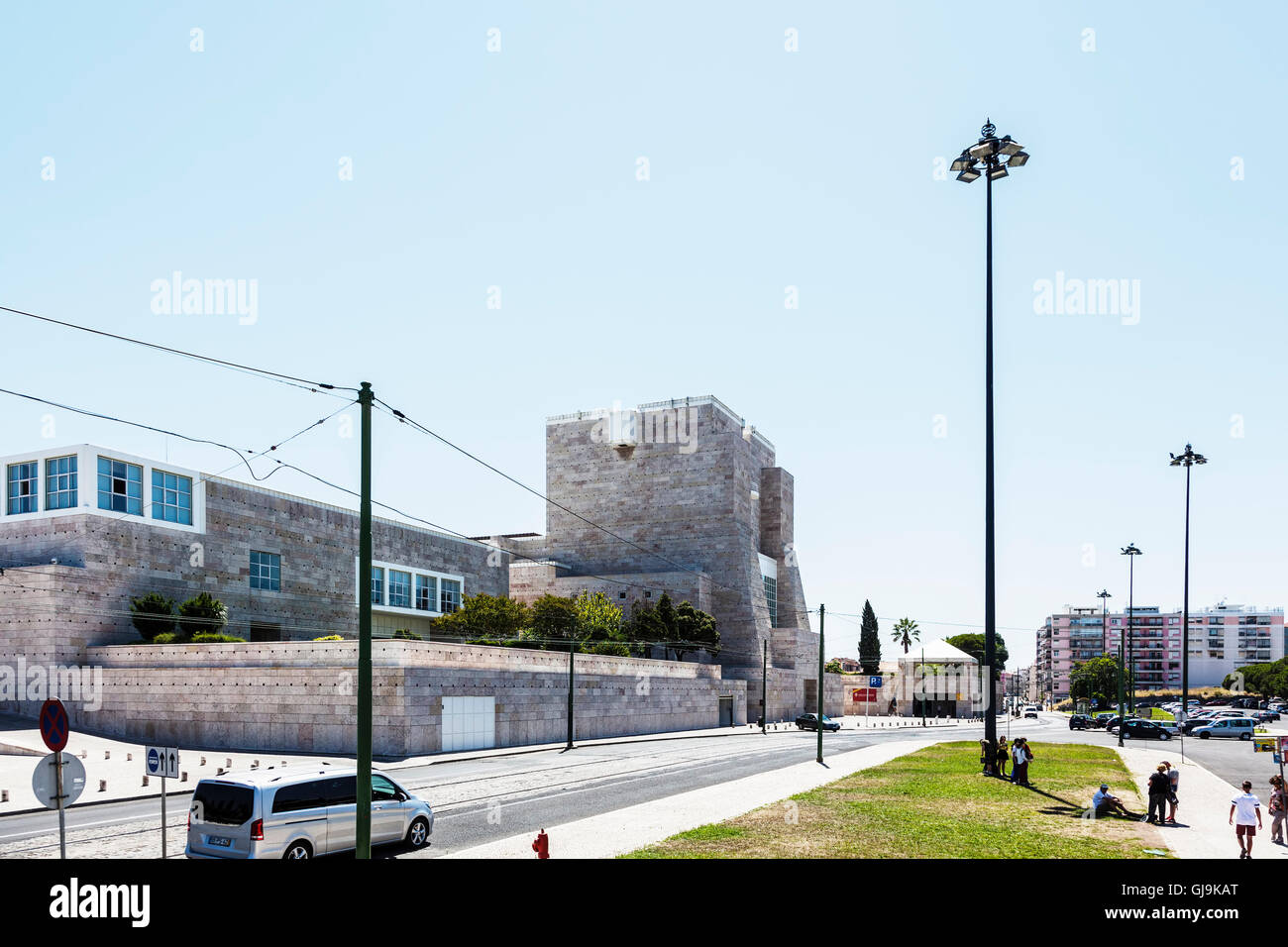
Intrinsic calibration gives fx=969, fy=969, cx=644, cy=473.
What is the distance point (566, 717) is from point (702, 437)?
1787 inches

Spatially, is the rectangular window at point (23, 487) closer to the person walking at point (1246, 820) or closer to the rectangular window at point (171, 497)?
the rectangular window at point (171, 497)

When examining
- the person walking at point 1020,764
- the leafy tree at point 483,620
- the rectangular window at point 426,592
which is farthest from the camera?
the rectangular window at point 426,592

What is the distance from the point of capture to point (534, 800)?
25953 millimetres

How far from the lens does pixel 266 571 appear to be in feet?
191

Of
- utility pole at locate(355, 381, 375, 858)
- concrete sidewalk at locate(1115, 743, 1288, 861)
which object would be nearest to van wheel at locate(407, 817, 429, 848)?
utility pole at locate(355, 381, 375, 858)

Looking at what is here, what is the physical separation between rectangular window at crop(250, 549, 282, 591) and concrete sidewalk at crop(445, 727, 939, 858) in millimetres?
36032

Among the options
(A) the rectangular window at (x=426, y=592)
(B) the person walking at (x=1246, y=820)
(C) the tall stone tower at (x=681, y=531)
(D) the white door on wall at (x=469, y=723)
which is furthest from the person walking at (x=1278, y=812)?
(C) the tall stone tower at (x=681, y=531)

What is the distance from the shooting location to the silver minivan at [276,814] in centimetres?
1529

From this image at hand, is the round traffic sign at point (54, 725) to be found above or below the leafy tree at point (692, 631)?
above

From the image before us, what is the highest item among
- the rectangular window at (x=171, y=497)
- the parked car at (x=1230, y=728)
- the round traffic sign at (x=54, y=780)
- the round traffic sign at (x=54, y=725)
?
the rectangular window at (x=171, y=497)

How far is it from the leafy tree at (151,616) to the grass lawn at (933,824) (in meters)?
36.3
